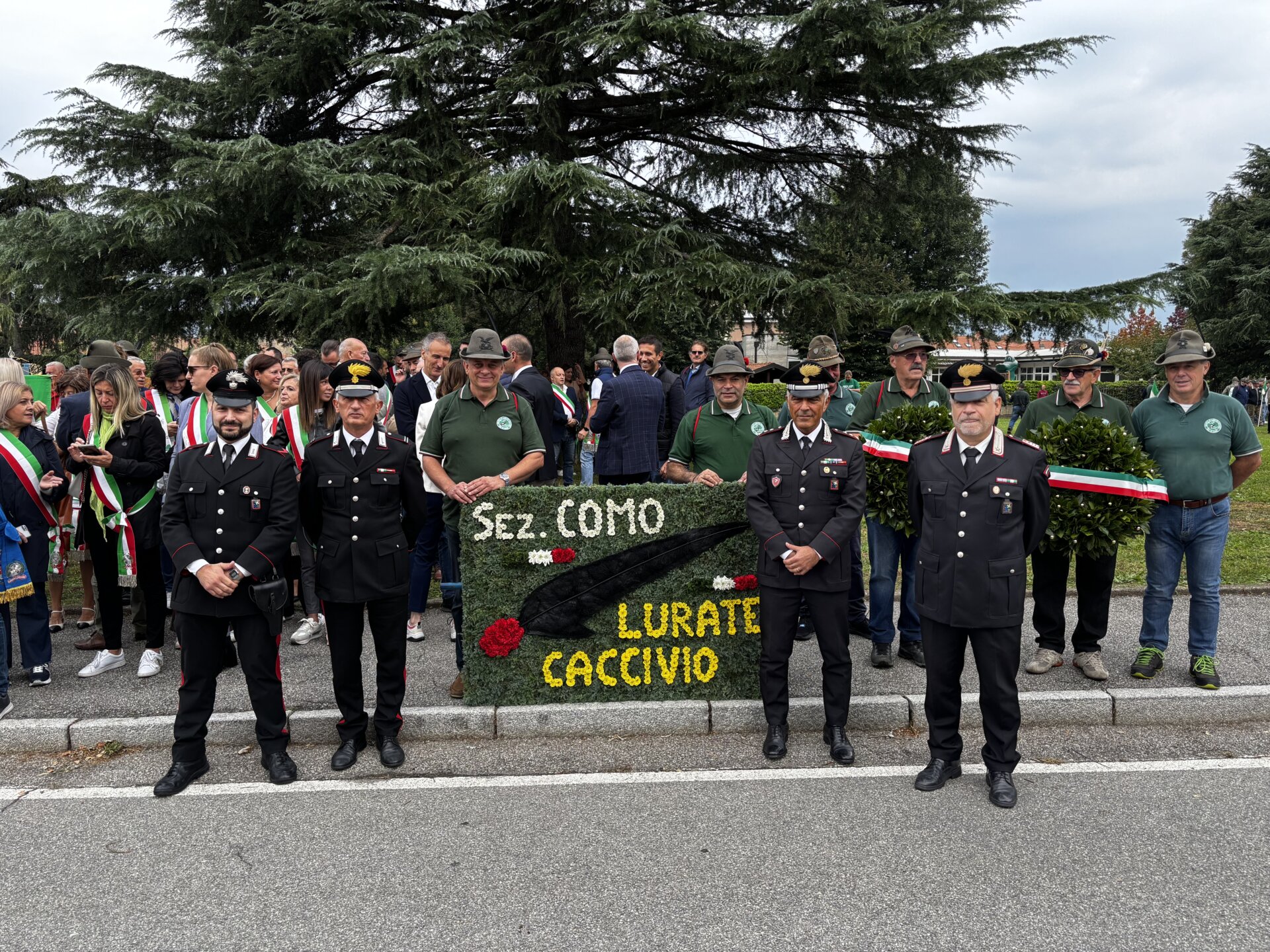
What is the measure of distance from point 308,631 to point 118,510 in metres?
Result: 1.65

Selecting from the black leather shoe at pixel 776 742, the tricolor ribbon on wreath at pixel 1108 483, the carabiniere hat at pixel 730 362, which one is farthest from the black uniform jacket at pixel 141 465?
the tricolor ribbon on wreath at pixel 1108 483

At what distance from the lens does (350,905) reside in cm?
342

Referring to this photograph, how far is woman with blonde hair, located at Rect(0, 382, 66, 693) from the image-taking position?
594cm

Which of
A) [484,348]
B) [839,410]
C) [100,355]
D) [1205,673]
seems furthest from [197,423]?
[1205,673]

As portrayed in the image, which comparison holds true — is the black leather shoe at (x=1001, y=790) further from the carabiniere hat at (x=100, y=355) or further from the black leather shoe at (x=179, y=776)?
the carabiniere hat at (x=100, y=355)

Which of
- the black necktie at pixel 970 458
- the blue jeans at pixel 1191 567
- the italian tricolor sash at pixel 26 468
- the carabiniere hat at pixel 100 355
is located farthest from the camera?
the carabiniere hat at pixel 100 355

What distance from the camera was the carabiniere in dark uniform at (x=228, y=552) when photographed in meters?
4.58

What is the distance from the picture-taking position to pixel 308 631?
6.95m

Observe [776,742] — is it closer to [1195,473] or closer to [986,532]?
[986,532]

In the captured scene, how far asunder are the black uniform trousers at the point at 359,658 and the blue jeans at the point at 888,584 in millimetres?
3293

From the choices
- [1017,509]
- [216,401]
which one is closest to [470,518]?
[216,401]

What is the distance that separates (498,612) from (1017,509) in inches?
119

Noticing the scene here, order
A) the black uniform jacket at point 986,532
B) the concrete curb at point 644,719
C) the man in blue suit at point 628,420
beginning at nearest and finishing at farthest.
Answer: the black uniform jacket at point 986,532
the concrete curb at point 644,719
the man in blue suit at point 628,420

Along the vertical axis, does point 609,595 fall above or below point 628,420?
below
